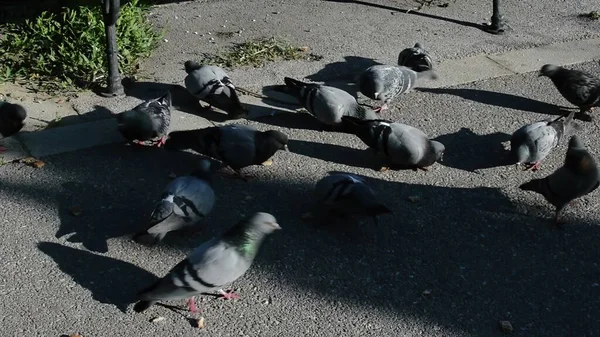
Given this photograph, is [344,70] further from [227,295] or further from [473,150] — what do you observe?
[227,295]

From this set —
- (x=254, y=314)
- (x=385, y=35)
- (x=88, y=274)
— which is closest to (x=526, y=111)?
(x=385, y=35)

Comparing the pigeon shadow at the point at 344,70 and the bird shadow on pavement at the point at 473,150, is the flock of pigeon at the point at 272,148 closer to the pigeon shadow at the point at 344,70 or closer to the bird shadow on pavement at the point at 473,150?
the bird shadow on pavement at the point at 473,150

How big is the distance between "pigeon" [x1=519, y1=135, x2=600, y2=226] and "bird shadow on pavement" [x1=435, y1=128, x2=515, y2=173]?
79cm

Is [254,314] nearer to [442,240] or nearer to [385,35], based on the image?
[442,240]

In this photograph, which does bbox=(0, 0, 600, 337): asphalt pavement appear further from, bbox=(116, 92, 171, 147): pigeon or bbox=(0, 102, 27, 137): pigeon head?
bbox=(0, 102, 27, 137): pigeon head

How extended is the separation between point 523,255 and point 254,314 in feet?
5.71

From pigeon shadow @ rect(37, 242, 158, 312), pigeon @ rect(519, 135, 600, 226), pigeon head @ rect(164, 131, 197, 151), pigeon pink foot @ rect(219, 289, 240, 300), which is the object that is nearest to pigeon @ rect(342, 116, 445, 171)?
pigeon @ rect(519, 135, 600, 226)

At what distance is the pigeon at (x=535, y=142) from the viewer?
5.87 m

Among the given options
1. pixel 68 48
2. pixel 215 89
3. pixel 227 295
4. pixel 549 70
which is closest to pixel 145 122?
pixel 215 89

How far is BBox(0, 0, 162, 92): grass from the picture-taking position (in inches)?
267

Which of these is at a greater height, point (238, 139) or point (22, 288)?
point (238, 139)

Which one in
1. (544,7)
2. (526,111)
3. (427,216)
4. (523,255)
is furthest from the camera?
(544,7)

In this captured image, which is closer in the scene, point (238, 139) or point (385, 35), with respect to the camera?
point (238, 139)

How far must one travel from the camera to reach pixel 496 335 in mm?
4359
